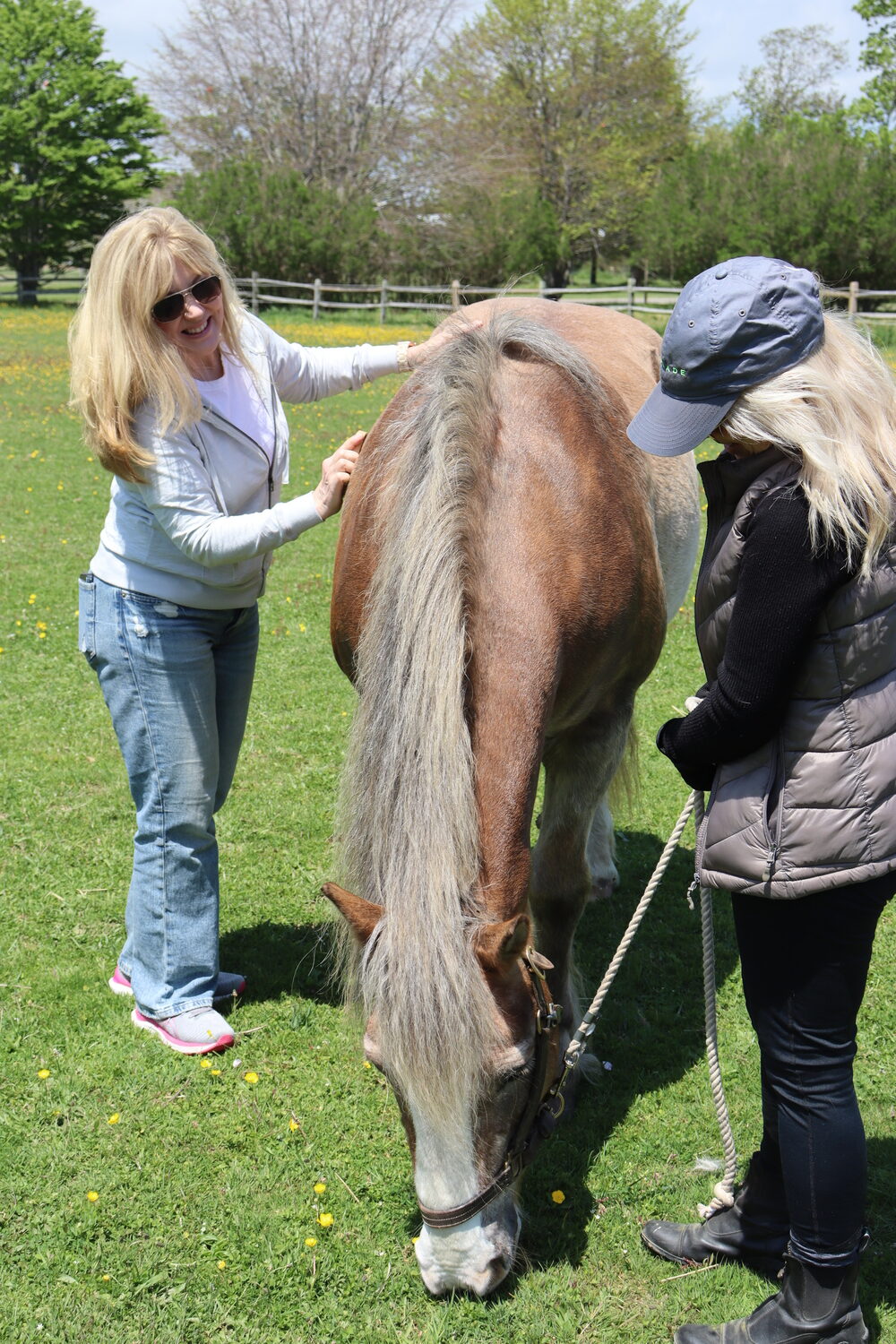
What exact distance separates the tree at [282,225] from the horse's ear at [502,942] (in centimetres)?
3063

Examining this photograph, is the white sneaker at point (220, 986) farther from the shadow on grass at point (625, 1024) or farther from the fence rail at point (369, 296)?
the fence rail at point (369, 296)

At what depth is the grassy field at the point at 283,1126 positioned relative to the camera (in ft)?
8.29

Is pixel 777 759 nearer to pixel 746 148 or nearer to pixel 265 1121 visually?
pixel 265 1121

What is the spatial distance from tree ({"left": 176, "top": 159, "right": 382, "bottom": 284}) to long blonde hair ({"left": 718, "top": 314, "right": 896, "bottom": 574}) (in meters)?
30.5

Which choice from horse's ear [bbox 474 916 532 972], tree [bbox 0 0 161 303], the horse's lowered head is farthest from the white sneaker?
tree [bbox 0 0 161 303]

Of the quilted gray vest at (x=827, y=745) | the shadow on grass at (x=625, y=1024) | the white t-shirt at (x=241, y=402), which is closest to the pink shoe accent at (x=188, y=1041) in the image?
the shadow on grass at (x=625, y=1024)

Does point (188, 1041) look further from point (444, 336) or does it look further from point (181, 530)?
point (444, 336)

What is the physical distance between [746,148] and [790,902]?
33.4 meters

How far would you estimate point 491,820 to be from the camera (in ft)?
7.28

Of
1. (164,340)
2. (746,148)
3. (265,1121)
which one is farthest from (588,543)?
(746,148)

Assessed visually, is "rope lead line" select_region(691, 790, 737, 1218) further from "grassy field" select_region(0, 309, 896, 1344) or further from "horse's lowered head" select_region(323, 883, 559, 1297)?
"horse's lowered head" select_region(323, 883, 559, 1297)

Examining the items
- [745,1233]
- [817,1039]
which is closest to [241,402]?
[817,1039]

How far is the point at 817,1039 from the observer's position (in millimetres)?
2119

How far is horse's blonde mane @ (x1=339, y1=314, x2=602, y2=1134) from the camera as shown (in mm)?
2039
